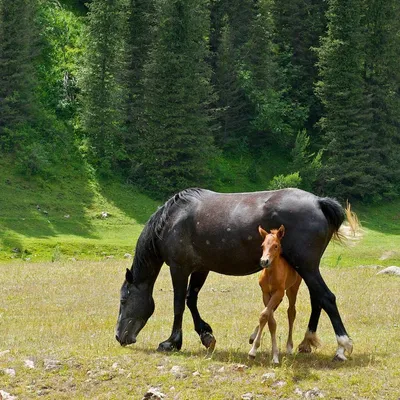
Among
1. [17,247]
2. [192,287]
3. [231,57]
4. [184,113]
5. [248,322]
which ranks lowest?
[17,247]

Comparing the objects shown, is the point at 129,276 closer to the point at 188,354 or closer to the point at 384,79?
the point at 188,354

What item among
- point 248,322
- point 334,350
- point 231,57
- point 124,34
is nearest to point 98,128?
point 124,34

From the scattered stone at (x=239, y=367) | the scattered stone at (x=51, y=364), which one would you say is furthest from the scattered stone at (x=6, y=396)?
the scattered stone at (x=239, y=367)

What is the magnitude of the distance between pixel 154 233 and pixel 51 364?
10.0 feet

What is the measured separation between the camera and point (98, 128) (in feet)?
176

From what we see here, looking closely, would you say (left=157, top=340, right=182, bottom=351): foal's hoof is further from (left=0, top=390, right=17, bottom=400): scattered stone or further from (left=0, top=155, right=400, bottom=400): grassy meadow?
(left=0, top=390, right=17, bottom=400): scattered stone

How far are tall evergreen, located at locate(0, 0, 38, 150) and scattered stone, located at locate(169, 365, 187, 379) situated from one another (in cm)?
4333

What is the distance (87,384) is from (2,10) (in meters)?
45.2

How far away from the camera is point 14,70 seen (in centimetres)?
5156

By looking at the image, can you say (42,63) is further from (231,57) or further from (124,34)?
(231,57)

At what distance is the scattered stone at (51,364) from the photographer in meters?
10.7

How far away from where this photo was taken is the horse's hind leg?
12.2m

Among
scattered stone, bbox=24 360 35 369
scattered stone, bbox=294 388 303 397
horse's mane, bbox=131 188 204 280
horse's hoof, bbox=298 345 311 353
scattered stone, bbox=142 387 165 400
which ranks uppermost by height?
horse's mane, bbox=131 188 204 280

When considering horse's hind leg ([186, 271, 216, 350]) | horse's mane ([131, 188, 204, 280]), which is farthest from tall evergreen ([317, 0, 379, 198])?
horse's mane ([131, 188, 204, 280])
